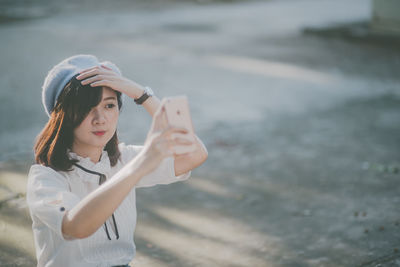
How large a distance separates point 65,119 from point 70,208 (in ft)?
1.24

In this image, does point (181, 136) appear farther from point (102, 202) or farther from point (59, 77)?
point (59, 77)

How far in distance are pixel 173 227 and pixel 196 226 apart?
15 cm

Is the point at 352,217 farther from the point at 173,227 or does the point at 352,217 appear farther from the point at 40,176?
the point at 40,176

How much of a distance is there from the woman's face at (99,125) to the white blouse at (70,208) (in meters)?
0.08

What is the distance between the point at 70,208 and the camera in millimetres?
1680

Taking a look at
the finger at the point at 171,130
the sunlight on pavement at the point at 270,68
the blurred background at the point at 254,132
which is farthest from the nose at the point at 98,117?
the sunlight on pavement at the point at 270,68

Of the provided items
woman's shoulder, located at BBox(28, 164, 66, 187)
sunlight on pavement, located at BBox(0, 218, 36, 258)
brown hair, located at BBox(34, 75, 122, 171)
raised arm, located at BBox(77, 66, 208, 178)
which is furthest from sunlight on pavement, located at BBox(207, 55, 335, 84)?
woman's shoulder, located at BBox(28, 164, 66, 187)

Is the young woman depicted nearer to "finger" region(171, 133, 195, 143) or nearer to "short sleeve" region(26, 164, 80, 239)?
"short sleeve" region(26, 164, 80, 239)

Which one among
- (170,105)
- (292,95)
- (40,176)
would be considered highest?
(170,105)

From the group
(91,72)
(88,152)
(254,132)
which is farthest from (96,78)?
(254,132)

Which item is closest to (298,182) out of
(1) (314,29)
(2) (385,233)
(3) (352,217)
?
(3) (352,217)

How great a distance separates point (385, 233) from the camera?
124 inches

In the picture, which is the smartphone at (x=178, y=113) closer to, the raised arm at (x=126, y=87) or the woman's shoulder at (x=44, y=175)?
the raised arm at (x=126, y=87)

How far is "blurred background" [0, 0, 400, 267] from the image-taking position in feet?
10.2
